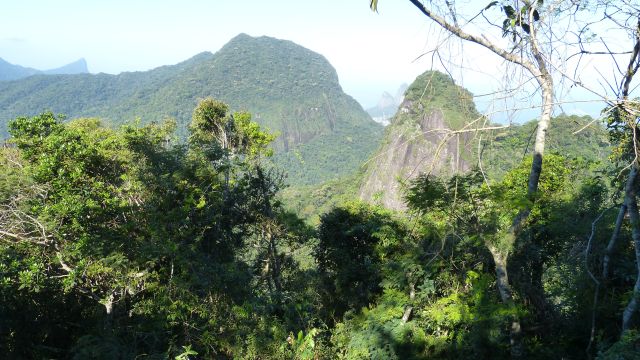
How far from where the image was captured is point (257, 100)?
14438cm

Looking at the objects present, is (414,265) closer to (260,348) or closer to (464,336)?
(464,336)

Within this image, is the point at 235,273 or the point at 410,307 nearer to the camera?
the point at 410,307

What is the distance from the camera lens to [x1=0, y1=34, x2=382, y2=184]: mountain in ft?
390

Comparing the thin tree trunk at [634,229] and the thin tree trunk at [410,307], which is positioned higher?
the thin tree trunk at [634,229]

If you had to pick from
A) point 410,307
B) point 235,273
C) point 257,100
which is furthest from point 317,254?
point 257,100

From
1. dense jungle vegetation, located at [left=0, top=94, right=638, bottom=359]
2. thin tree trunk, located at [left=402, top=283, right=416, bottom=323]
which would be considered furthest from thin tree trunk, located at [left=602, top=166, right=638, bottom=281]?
thin tree trunk, located at [left=402, top=283, right=416, bottom=323]

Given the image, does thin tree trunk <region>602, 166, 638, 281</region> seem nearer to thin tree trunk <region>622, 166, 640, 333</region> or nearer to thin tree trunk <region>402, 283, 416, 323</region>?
thin tree trunk <region>622, 166, 640, 333</region>

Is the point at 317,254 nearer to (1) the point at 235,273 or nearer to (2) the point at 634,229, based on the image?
(1) the point at 235,273

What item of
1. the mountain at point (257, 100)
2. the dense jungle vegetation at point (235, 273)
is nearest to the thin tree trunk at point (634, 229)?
the dense jungle vegetation at point (235, 273)

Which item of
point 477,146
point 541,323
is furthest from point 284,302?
point 477,146

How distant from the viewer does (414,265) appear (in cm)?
576

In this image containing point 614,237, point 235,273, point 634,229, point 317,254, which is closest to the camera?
point 634,229

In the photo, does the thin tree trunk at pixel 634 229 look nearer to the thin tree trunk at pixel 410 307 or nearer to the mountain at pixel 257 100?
the thin tree trunk at pixel 410 307

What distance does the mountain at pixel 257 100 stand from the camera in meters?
119
